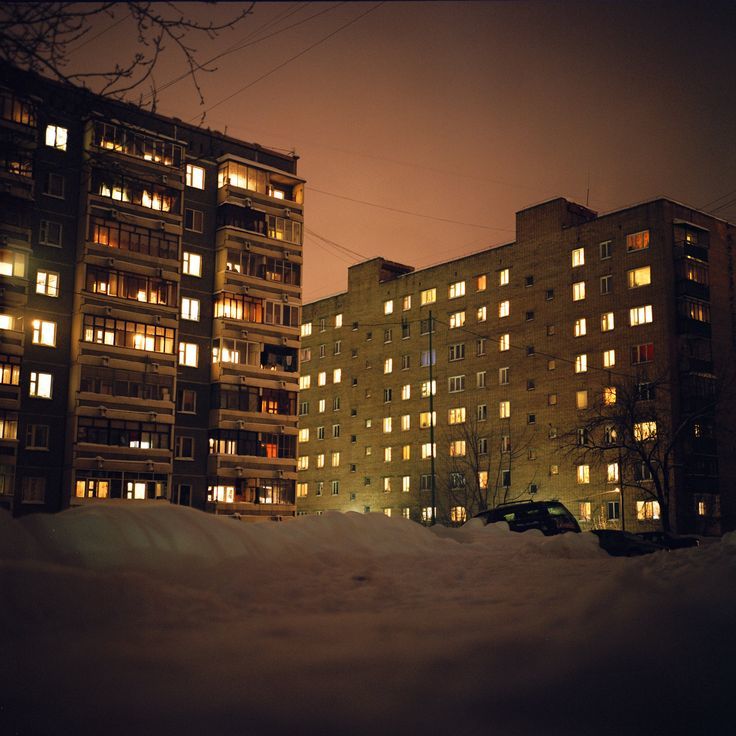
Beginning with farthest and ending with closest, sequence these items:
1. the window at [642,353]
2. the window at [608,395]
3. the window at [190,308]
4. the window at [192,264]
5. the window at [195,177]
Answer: the window at [642,353]
the window at [608,395]
the window at [195,177]
the window at [192,264]
the window at [190,308]

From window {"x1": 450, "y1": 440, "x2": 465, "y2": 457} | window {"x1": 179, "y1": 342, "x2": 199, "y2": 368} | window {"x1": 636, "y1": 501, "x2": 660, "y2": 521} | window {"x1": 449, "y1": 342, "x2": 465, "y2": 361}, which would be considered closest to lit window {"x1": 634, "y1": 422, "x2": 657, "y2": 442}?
window {"x1": 636, "y1": 501, "x2": 660, "y2": 521}

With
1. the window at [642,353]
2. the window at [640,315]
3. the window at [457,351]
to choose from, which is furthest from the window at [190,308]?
the window at [640,315]

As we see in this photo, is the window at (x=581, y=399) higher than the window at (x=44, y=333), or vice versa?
the window at (x=44, y=333)

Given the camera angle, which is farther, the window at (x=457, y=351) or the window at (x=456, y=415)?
the window at (x=457, y=351)

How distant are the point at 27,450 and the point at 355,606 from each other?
46961 mm

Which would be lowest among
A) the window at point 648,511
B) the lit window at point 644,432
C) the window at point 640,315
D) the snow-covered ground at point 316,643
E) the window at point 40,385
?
the snow-covered ground at point 316,643

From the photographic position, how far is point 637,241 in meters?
72.3

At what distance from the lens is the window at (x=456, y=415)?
8631 centimetres

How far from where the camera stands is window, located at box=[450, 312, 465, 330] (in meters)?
87.2

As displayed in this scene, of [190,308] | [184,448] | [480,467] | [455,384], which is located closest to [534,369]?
[455,384]

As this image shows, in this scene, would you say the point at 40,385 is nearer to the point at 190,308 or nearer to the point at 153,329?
the point at 153,329

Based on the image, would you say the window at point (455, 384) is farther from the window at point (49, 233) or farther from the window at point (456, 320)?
the window at point (49, 233)

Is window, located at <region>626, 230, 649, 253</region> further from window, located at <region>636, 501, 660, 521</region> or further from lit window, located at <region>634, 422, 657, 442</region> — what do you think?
window, located at <region>636, 501, 660, 521</region>

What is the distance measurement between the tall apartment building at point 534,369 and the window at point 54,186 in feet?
93.0
